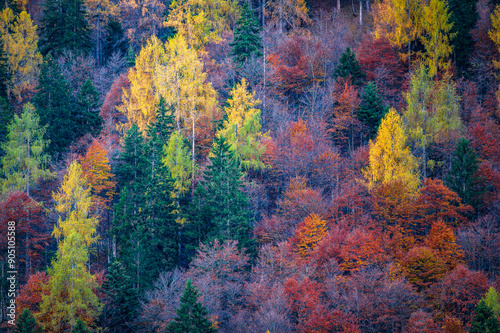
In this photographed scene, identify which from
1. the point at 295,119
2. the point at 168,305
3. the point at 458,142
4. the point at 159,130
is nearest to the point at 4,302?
the point at 168,305

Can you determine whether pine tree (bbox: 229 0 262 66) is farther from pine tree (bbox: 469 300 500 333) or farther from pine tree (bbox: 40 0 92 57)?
pine tree (bbox: 469 300 500 333)

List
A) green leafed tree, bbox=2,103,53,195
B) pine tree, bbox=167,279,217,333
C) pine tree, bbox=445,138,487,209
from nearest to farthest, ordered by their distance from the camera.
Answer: pine tree, bbox=167,279,217,333 → pine tree, bbox=445,138,487,209 → green leafed tree, bbox=2,103,53,195

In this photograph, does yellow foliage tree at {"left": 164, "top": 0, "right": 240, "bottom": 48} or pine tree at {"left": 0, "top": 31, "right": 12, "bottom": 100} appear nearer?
yellow foliage tree at {"left": 164, "top": 0, "right": 240, "bottom": 48}

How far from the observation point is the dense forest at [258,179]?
30.9 meters

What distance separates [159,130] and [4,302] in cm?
1681

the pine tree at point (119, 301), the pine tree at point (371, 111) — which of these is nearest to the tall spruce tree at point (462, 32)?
the pine tree at point (371, 111)

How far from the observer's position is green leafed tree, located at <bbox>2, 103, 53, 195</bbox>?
4069 cm

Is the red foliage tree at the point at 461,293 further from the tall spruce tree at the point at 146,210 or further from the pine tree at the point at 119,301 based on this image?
the pine tree at the point at 119,301

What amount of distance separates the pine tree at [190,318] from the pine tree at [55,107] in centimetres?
2302

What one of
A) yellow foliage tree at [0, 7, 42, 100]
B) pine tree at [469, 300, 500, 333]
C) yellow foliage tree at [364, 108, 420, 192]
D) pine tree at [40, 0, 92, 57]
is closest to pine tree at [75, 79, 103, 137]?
yellow foliage tree at [0, 7, 42, 100]

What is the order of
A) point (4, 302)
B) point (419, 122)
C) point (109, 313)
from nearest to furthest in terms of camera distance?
point (109, 313)
point (4, 302)
point (419, 122)

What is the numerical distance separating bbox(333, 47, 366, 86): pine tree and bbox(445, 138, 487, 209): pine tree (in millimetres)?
13492

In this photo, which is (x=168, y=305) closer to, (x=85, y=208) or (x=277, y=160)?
(x=85, y=208)

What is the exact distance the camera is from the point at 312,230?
33531 mm
